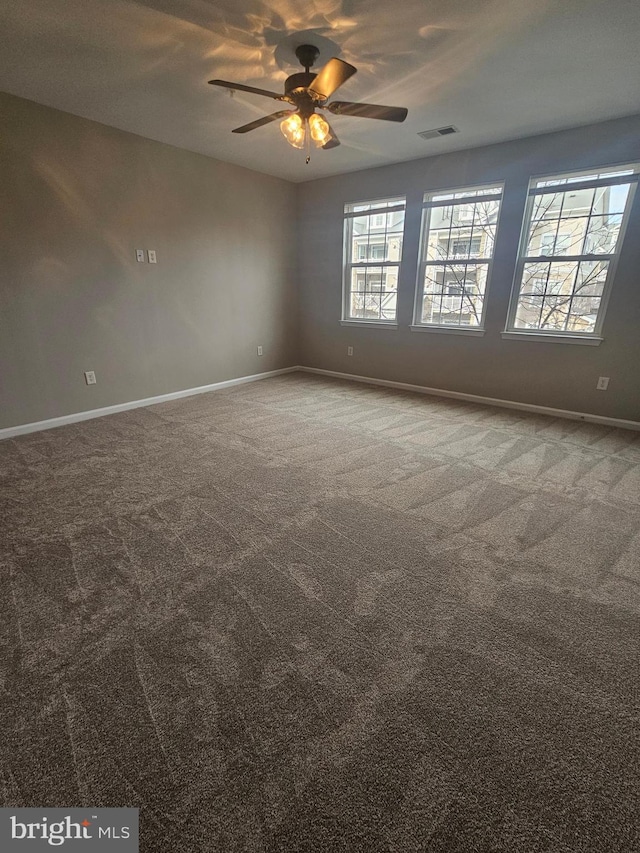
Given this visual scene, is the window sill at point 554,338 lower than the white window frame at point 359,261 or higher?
lower

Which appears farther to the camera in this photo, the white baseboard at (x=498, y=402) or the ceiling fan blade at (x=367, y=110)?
the white baseboard at (x=498, y=402)

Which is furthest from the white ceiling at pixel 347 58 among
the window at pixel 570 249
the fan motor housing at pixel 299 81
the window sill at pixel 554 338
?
the window sill at pixel 554 338

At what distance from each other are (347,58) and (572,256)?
270 cm

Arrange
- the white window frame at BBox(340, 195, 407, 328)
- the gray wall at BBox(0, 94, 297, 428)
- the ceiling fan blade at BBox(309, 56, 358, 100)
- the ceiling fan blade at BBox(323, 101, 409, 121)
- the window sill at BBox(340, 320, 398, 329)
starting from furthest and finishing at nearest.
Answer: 1. the window sill at BBox(340, 320, 398, 329)
2. the white window frame at BBox(340, 195, 407, 328)
3. the gray wall at BBox(0, 94, 297, 428)
4. the ceiling fan blade at BBox(323, 101, 409, 121)
5. the ceiling fan blade at BBox(309, 56, 358, 100)

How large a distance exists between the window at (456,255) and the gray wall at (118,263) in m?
2.06

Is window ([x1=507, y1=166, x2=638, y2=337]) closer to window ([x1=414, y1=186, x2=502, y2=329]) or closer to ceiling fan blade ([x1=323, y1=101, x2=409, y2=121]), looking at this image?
window ([x1=414, y1=186, x2=502, y2=329])

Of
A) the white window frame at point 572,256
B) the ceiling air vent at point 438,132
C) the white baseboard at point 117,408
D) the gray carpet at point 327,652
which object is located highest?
the ceiling air vent at point 438,132

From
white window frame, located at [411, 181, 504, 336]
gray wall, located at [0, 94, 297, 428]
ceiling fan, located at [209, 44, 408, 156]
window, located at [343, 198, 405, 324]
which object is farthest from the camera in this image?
window, located at [343, 198, 405, 324]

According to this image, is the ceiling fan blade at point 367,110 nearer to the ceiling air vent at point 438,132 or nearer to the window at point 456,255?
the ceiling air vent at point 438,132

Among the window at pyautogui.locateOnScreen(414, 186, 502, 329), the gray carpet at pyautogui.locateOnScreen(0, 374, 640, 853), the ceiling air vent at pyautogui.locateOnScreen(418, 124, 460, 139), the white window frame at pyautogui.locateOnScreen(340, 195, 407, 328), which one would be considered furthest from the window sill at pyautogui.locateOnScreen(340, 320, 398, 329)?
the gray carpet at pyautogui.locateOnScreen(0, 374, 640, 853)

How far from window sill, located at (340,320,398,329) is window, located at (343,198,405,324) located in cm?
3

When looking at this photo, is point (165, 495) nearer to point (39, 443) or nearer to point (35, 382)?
point (39, 443)

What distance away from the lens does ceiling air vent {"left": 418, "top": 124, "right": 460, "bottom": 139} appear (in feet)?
11.3

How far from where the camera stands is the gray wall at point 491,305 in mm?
3490
